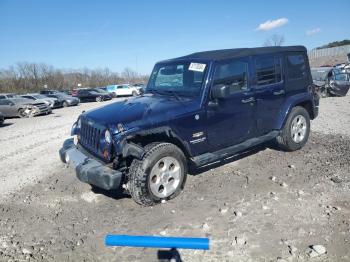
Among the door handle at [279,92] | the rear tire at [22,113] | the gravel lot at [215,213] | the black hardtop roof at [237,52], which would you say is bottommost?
the gravel lot at [215,213]

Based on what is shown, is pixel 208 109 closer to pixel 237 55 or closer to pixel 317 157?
pixel 237 55

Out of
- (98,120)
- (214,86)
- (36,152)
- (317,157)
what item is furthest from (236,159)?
(36,152)

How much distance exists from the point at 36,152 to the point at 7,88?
52539 millimetres

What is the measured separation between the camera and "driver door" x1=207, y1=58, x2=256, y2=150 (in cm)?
495

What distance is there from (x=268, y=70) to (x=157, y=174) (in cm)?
306

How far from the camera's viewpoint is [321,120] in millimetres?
10000

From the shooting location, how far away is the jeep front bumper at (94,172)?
3.94 m

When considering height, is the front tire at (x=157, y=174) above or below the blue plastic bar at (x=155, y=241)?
below

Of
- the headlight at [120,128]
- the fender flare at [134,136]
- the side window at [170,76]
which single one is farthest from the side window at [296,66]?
the headlight at [120,128]

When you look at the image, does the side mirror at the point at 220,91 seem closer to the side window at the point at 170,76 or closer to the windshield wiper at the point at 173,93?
the windshield wiper at the point at 173,93

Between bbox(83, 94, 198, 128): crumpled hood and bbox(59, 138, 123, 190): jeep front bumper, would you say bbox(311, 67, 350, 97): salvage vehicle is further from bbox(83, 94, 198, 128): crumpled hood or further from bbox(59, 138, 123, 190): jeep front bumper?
bbox(59, 138, 123, 190): jeep front bumper

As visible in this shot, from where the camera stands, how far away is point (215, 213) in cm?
400

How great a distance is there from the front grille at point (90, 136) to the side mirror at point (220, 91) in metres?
1.81

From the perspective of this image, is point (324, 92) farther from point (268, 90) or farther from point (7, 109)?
point (7, 109)
